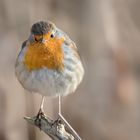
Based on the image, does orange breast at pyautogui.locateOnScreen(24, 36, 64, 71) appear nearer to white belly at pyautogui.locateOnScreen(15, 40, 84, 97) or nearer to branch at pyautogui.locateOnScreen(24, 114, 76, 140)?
white belly at pyautogui.locateOnScreen(15, 40, 84, 97)

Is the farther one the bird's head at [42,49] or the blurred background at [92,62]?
the blurred background at [92,62]

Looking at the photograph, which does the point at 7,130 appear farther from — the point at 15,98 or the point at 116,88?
the point at 116,88

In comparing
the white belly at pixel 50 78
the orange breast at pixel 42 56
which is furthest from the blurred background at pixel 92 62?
the orange breast at pixel 42 56

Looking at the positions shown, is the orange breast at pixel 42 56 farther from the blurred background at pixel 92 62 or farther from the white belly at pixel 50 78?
the blurred background at pixel 92 62

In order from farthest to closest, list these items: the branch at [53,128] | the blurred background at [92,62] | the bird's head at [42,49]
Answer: the blurred background at [92,62], the bird's head at [42,49], the branch at [53,128]

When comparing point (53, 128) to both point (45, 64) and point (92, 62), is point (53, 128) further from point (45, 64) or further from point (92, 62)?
point (92, 62)

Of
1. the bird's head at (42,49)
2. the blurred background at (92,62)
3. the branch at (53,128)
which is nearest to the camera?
the branch at (53,128)

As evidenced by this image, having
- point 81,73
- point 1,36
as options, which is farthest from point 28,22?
point 81,73

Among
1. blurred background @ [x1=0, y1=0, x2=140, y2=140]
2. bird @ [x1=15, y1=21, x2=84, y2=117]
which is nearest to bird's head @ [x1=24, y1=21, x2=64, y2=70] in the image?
bird @ [x1=15, y1=21, x2=84, y2=117]

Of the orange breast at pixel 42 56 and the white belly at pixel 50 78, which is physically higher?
the orange breast at pixel 42 56
